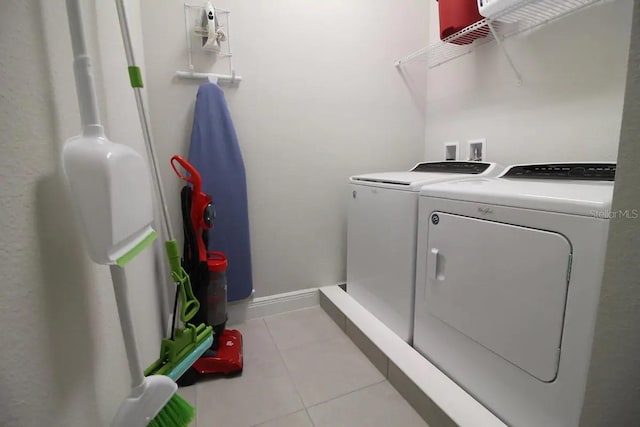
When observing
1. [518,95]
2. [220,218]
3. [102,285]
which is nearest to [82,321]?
[102,285]

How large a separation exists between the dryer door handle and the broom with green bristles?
101 cm

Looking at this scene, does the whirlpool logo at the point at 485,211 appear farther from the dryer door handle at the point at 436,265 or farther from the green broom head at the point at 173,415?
the green broom head at the point at 173,415

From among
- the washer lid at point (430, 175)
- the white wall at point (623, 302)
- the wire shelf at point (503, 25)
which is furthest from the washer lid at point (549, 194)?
the wire shelf at point (503, 25)

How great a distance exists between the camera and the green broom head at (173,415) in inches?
25.8

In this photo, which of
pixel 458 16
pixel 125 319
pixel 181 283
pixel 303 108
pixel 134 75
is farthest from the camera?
pixel 303 108

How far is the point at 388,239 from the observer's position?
1.45 metres

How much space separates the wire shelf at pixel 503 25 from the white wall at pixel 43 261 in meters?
1.64

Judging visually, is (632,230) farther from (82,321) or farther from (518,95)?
(518,95)

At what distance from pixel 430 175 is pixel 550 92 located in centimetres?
67

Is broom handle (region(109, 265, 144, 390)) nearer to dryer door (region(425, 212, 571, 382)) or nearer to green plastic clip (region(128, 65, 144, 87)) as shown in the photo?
green plastic clip (region(128, 65, 144, 87))

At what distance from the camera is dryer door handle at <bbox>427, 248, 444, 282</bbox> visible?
3.75ft

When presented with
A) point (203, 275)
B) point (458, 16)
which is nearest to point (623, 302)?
point (203, 275)

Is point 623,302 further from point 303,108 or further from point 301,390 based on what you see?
point 303,108

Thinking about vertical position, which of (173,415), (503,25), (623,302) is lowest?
(173,415)
